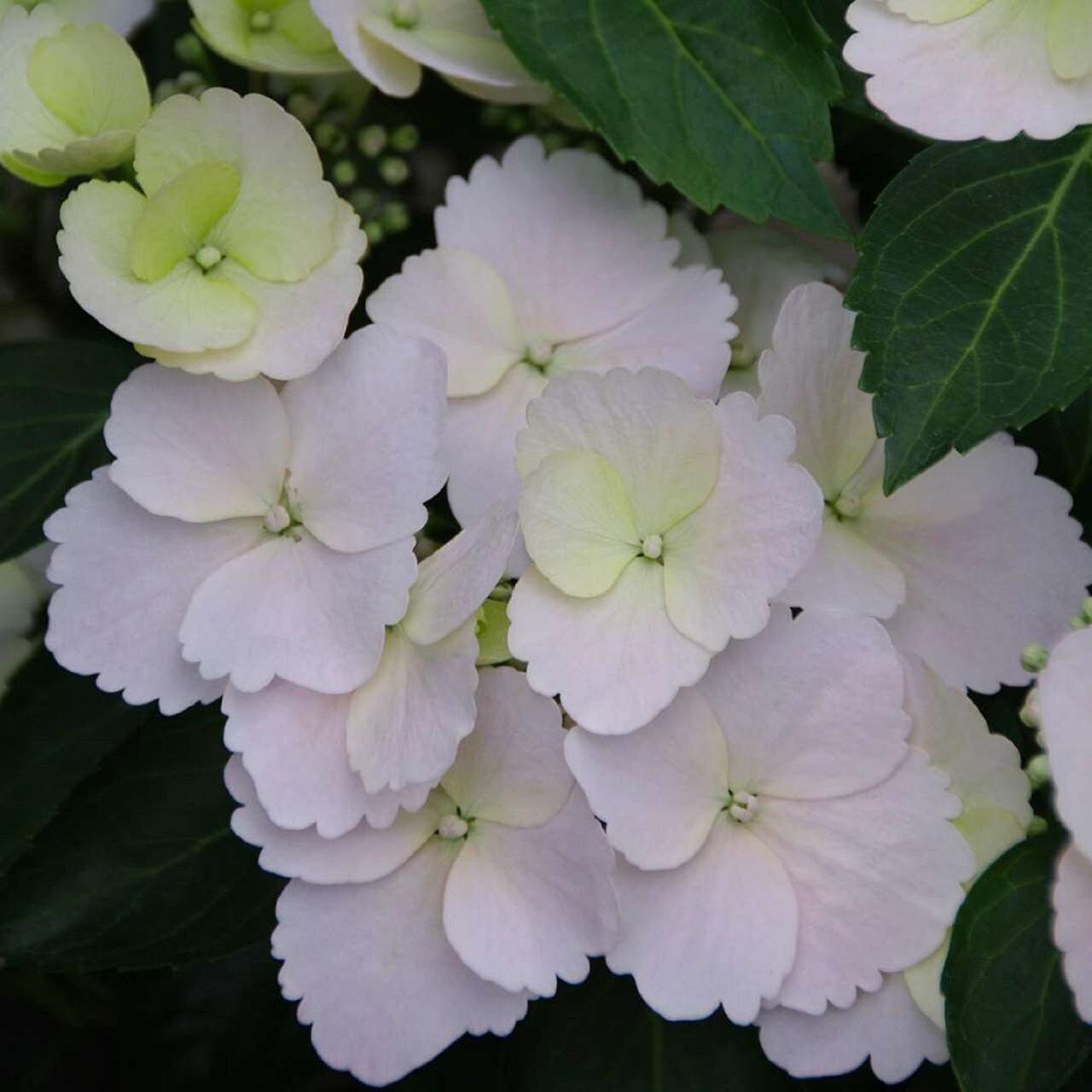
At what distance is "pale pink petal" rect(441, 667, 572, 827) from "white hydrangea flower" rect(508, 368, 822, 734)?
25 millimetres

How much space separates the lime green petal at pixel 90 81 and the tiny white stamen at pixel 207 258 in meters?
0.06

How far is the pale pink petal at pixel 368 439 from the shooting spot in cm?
59

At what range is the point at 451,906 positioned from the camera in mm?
588

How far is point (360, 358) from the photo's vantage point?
0.60 metres

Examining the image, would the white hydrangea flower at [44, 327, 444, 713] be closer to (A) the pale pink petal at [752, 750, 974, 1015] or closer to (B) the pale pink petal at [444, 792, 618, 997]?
(B) the pale pink petal at [444, 792, 618, 997]

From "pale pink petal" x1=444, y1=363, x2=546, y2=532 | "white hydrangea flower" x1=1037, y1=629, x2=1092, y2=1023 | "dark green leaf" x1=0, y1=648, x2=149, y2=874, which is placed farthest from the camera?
"dark green leaf" x1=0, y1=648, x2=149, y2=874

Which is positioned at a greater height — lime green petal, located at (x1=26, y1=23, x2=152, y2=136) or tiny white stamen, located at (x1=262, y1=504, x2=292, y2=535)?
lime green petal, located at (x1=26, y1=23, x2=152, y2=136)

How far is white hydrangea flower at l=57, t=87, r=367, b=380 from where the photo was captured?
0.59 m

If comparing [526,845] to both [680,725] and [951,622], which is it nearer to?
[680,725]

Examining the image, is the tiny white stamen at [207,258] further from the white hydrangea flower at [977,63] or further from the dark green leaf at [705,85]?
the white hydrangea flower at [977,63]

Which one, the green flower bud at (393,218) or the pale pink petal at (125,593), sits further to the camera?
the green flower bud at (393,218)

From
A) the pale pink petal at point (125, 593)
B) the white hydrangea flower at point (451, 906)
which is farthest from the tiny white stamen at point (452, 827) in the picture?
the pale pink petal at point (125, 593)

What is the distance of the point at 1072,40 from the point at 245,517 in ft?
1.22

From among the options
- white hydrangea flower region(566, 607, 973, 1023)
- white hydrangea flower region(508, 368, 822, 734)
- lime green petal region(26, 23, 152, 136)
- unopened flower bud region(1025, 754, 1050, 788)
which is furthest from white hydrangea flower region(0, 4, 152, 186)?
unopened flower bud region(1025, 754, 1050, 788)
